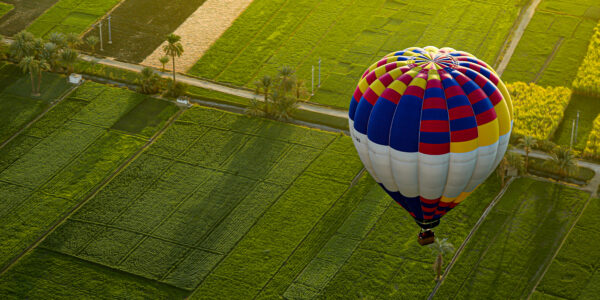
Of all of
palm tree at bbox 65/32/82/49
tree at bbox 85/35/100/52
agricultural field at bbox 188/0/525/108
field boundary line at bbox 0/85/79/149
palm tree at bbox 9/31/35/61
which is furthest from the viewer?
tree at bbox 85/35/100/52

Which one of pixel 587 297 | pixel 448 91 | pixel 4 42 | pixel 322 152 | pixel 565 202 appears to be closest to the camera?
pixel 448 91

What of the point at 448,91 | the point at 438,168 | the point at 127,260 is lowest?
the point at 127,260

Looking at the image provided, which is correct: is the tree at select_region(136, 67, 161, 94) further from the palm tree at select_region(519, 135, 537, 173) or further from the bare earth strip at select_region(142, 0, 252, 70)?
the palm tree at select_region(519, 135, 537, 173)

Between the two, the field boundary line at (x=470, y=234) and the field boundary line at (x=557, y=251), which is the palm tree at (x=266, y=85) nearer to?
the field boundary line at (x=470, y=234)

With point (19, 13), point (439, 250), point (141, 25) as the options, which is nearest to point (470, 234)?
point (439, 250)

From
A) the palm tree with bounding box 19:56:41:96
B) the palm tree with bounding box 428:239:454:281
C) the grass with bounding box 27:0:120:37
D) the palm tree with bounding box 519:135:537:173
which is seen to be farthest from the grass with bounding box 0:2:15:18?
the palm tree with bounding box 428:239:454:281

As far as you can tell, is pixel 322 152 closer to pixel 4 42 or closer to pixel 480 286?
pixel 480 286

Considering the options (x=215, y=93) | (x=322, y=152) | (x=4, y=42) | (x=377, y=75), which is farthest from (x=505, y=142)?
(x=4, y=42)
